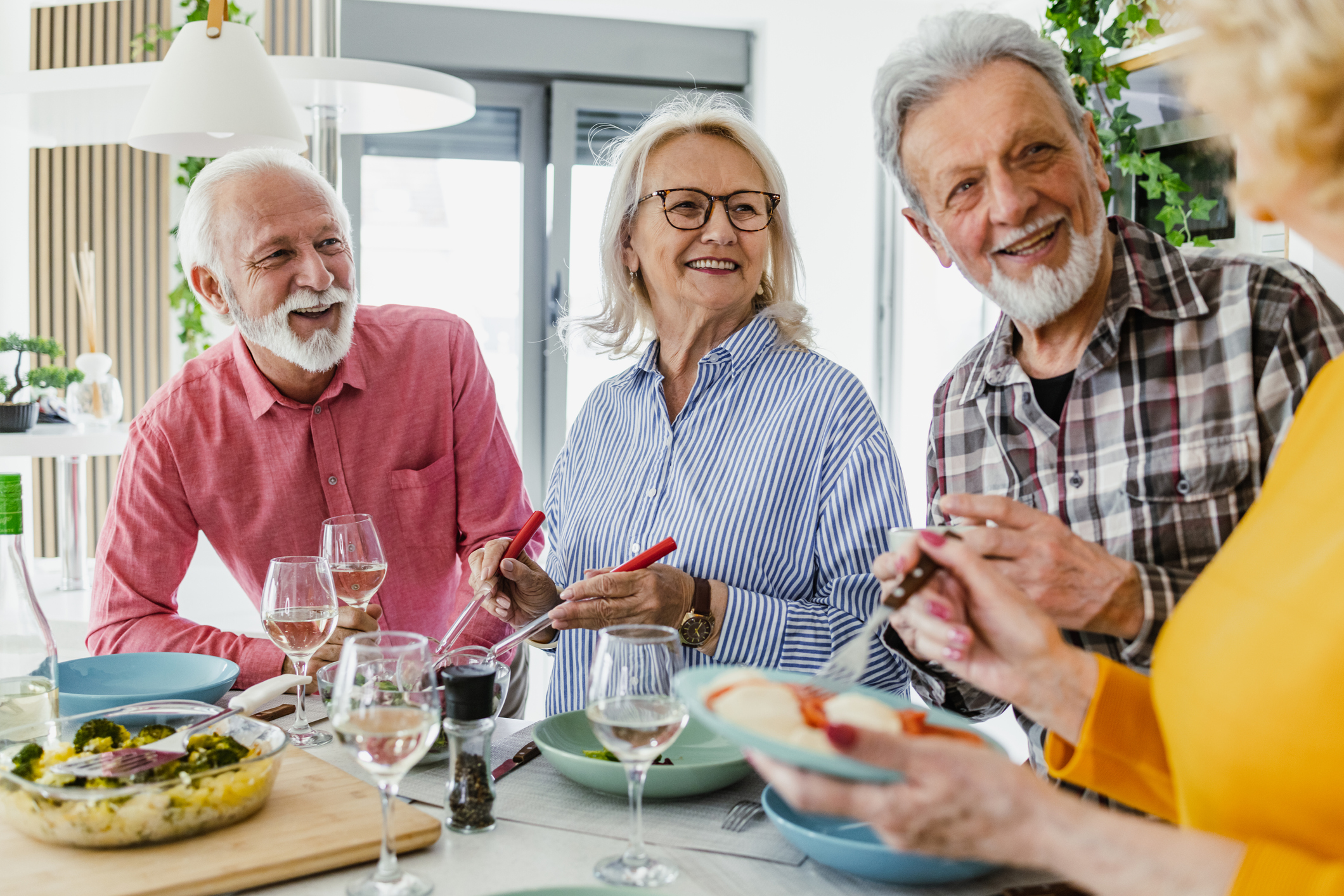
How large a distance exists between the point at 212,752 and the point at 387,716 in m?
0.29

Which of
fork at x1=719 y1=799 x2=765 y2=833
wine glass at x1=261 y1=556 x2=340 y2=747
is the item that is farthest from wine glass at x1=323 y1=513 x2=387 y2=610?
fork at x1=719 y1=799 x2=765 y2=833

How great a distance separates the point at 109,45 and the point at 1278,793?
215 inches

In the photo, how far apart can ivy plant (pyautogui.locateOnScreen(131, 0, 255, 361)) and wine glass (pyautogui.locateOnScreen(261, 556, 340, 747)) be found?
331 centimetres

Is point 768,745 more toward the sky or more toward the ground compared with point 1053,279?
more toward the ground

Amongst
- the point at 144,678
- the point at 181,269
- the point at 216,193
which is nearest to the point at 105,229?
the point at 181,269

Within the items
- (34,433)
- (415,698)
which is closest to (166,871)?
(415,698)

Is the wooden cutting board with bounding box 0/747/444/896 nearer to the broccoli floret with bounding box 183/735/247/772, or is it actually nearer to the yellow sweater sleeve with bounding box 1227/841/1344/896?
the broccoli floret with bounding box 183/735/247/772

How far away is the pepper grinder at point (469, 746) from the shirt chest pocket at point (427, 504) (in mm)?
1146

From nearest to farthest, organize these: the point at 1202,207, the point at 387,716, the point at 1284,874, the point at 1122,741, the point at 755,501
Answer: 1. the point at 1284,874
2. the point at 387,716
3. the point at 1122,741
4. the point at 755,501
5. the point at 1202,207

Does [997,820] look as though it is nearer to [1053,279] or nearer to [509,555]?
[1053,279]

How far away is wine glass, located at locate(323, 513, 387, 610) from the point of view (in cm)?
161

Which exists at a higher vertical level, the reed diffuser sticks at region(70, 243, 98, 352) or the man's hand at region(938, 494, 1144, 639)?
the reed diffuser sticks at region(70, 243, 98, 352)

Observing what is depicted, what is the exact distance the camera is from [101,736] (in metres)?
1.20

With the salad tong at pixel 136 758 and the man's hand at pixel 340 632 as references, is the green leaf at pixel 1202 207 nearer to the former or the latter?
the man's hand at pixel 340 632
